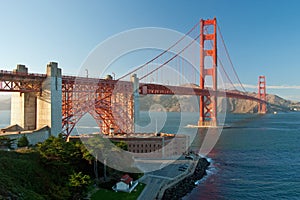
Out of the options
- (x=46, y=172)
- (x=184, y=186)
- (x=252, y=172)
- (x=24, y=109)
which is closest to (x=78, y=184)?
(x=46, y=172)

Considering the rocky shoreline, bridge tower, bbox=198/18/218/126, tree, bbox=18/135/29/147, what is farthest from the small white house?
bridge tower, bbox=198/18/218/126

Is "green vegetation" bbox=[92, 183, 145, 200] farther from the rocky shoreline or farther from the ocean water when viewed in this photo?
the ocean water

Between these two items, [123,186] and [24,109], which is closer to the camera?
[123,186]

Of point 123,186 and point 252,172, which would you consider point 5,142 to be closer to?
point 123,186

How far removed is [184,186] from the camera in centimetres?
2800

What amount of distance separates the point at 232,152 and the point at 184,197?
73.7 feet

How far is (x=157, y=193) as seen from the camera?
24.1m

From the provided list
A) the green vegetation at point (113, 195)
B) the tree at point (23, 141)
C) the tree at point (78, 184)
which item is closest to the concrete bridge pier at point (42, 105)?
the tree at point (23, 141)

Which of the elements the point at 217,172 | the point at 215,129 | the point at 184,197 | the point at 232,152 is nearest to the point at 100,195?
the point at 184,197

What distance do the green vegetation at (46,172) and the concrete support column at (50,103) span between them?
5.06 m

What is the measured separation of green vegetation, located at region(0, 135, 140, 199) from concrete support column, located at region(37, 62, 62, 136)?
199 inches

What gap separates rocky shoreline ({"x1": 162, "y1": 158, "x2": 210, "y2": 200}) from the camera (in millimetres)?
25245

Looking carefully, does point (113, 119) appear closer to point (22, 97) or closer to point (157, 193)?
point (22, 97)

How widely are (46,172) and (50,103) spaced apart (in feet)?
33.0
